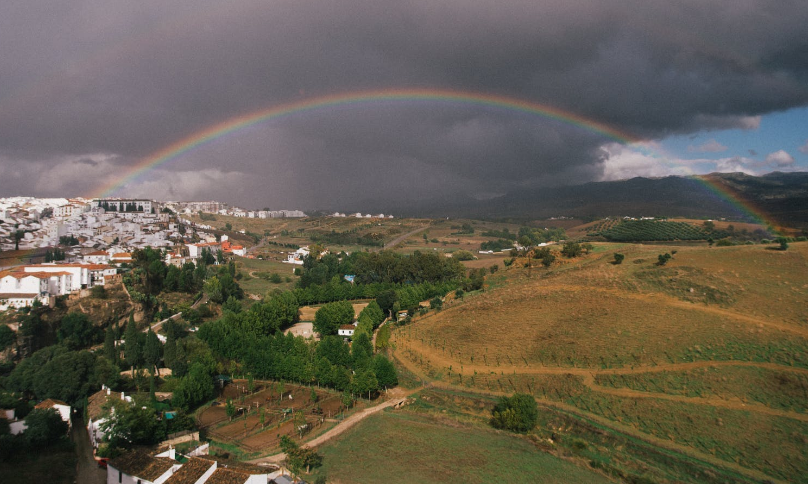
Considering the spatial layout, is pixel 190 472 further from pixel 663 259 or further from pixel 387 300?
pixel 663 259

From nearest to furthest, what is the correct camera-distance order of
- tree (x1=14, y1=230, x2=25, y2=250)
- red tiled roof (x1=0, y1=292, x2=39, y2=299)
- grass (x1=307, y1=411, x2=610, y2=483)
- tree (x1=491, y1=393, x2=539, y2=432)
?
grass (x1=307, y1=411, x2=610, y2=483) < tree (x1=491, y1=393, x2=539, y2=432) < red tiled roof (x1=0, y1=292, x2=39, y2=299) < tree (x1=14, y1=230, x2=25, y2=250)

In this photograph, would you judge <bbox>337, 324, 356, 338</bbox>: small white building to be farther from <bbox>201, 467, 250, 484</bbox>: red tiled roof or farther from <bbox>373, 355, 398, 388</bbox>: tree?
<bbox>201, 467, 250, 484</bbox>: red tiled roof

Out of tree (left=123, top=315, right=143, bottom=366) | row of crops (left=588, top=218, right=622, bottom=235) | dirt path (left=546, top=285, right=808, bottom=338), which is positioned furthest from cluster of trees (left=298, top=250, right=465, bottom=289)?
row of crops (left=588, top=218, right=622, bottom=235)

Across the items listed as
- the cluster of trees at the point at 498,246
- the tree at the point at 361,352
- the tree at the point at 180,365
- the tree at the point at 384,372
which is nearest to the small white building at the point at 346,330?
the tree at the point at 361,352

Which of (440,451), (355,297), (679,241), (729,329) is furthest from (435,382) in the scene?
(679,241)

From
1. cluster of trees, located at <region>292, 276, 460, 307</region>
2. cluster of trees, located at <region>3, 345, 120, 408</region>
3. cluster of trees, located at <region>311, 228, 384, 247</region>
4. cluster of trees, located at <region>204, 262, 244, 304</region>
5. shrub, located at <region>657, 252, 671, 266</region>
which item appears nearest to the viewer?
cluster of trees, located at <region>3, 345, 120, 408</region>

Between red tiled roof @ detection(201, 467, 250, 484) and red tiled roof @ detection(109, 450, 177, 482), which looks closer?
red tiled roof @ detection(201, 467, 250, 484)

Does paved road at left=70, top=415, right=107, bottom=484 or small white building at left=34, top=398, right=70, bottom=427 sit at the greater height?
small white building at left=34, top=398, right=70, bottom=427
